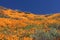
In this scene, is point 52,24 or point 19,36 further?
point 52,24

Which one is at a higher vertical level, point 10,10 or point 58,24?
point 10,10

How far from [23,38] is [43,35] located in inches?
45.5

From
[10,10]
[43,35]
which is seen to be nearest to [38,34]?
[43,35]

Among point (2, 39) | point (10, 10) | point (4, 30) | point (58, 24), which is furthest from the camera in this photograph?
point (10, 10)

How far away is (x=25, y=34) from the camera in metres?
16.7

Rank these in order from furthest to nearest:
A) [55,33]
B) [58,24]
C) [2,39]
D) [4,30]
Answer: [58,24] < [4,30] < [55,33] < [2,39]

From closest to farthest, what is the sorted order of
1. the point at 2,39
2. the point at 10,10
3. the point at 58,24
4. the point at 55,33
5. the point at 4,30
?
the point at 2,39 < the point at 55,33 < the point at 4,30 < the point at 58,24 < the point at 10,10

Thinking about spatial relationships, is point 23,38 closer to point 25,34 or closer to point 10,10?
point 25,34

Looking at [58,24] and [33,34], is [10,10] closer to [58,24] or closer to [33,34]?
[58,24]

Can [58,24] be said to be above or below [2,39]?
above

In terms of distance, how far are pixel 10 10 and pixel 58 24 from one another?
48.7ft

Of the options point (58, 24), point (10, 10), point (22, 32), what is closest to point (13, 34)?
point (22, 32)

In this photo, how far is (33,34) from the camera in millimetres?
16141

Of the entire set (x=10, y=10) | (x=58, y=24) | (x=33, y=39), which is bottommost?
(x=33, y=39)
